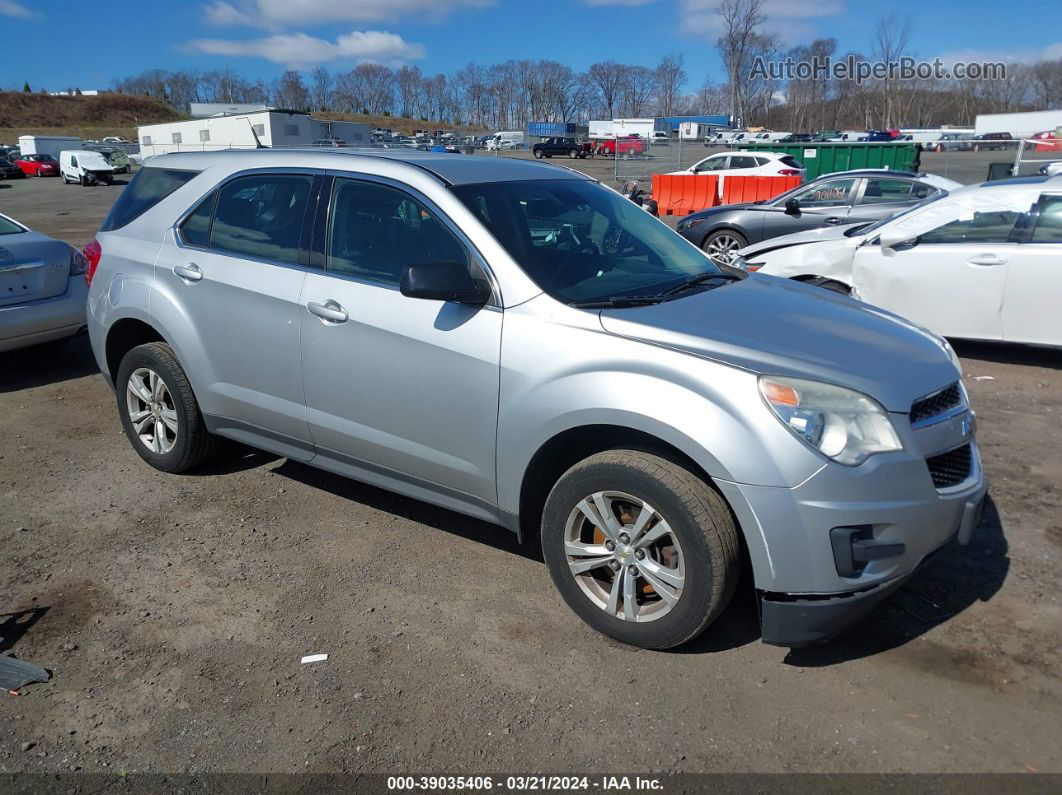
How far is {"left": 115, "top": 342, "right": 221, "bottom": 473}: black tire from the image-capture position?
15.5 ft

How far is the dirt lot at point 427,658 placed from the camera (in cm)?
281

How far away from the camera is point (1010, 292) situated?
274 inches

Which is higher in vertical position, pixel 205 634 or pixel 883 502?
pixel 883 502

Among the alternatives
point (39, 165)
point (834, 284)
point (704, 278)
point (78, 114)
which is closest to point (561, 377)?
point (704, 278)

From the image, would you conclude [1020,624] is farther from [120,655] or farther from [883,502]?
[120,655]

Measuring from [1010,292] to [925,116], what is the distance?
13354 centimetres

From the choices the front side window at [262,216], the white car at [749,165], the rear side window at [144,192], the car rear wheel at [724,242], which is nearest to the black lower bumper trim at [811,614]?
the front side window at [262,216]

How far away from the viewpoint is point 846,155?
81.4ft

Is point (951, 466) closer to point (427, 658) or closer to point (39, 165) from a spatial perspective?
point (427, 658)

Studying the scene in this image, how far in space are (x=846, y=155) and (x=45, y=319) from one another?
23.2m

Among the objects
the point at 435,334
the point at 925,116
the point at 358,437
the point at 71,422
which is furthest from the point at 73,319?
the point at 925,116

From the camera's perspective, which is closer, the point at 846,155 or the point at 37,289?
the point at 37,289

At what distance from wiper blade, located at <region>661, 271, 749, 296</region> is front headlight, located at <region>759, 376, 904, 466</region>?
37.7 inches

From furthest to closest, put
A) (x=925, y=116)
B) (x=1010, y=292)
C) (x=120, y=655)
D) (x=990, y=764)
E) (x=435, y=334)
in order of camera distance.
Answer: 1. (x=925, y=116)
2. (x=1010, y=292)
3. (x=435, y=334)
4. (x=120, y=655)
5. (x=990, y=764)
